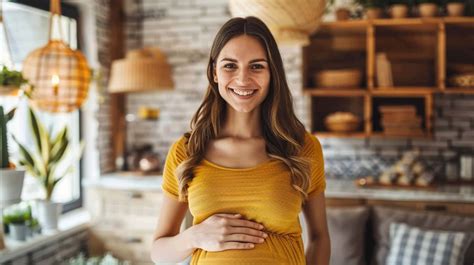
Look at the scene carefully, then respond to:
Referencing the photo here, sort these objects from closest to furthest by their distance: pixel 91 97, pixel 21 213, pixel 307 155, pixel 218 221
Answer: pixel 218 221, pixel 307 155, pixel 21 213, pixel 91 97

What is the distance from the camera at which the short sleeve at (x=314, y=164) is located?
1491mm

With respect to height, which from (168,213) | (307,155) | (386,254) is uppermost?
(307,155)

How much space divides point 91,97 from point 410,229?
267 cm

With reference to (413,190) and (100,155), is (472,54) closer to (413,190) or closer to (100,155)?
(413,190)

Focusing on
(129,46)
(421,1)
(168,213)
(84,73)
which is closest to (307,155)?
(168,213)

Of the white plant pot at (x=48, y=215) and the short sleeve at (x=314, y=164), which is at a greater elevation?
the short sleeve at (x=314, y=164)

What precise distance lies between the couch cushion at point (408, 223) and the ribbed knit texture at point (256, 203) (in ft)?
5.63

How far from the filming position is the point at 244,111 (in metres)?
1.41

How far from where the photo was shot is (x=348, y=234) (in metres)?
3.03

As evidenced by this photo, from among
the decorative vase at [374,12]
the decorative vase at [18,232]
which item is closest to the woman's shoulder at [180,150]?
the decorative vase at [18,232]

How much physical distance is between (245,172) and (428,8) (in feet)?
9.44

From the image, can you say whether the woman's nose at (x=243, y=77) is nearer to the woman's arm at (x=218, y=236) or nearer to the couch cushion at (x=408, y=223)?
the woman's arm at (x=218, y=236)

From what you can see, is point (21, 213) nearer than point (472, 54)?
Yes

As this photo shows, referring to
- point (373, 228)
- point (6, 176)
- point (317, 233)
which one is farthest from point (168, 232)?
point (373, 228)
